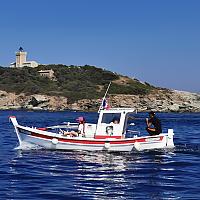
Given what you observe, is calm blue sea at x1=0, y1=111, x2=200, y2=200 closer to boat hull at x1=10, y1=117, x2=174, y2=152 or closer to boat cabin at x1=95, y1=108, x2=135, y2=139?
boat hull at x1=10, y1=117, x2=174, y2=152

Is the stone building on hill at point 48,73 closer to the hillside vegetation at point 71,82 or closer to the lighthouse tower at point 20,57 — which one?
the hillside vegetation at point 71,82

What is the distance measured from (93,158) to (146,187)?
7.76 metres

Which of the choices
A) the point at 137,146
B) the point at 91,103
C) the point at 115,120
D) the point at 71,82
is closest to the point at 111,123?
the point at 115,120

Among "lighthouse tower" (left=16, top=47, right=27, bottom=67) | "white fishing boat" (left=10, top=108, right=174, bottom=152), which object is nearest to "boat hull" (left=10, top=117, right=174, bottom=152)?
"white fishing boat" (left=10, top=108, right=174, bottom=152)

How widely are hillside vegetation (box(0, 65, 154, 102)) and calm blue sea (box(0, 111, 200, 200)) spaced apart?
95025 mm

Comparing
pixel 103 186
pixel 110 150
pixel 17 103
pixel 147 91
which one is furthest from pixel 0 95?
pixel 103 186

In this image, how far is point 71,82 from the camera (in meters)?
140

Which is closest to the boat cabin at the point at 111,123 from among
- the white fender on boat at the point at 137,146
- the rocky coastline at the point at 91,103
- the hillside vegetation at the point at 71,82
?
the white fender on boat at the point at 137,146

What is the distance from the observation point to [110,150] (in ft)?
85.5

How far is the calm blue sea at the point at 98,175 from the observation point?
14945 mm

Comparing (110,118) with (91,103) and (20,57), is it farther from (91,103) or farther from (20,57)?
(20,57)

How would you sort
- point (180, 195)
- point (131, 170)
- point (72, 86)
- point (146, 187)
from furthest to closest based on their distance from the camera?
point (72, 86) < point (131, 170) < point (146, 187) < point (180, 195)

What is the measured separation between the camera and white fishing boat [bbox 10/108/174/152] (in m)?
26.0

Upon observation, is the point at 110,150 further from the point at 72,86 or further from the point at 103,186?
the point at 72,86
